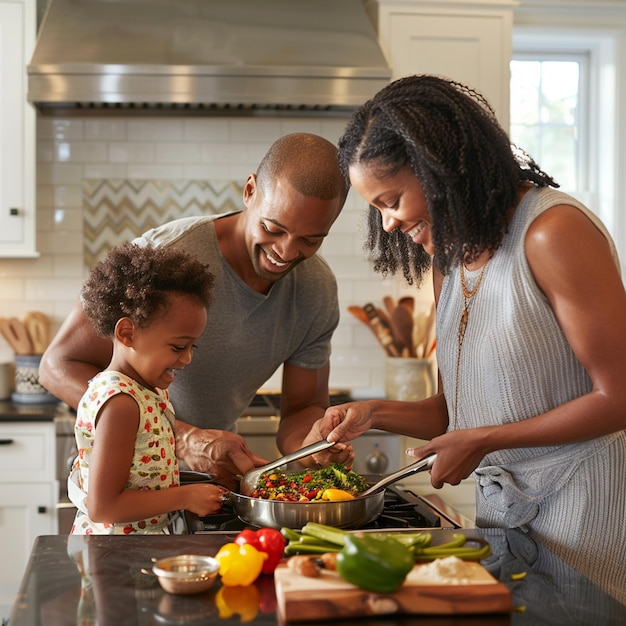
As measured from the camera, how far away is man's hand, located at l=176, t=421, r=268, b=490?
2002 mm

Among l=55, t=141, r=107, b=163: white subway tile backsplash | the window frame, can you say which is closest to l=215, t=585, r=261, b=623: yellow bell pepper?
l=55, t=141, r=107, b=163: white subway tile backsplash

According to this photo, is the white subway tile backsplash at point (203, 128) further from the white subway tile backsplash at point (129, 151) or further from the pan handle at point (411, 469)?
the pan handle at point (411, 469)

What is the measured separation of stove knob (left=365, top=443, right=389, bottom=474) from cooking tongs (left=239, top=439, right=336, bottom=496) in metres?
1.88

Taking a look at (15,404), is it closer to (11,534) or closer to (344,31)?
(11,534)

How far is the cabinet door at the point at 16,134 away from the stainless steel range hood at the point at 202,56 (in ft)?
0.35

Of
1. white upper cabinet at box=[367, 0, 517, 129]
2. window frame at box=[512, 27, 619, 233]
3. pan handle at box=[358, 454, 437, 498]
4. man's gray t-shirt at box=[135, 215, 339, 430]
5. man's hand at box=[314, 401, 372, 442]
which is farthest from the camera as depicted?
window frame at box=[512, 27, 619, 233]

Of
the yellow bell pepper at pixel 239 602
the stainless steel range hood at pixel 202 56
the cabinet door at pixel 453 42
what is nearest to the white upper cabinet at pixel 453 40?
the cabinet door at pixel 453 42

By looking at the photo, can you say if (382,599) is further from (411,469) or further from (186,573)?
(411,469)

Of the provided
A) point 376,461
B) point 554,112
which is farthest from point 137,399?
point 554,112

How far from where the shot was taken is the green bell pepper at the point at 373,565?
3.99 ft

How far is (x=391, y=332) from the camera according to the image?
13.7 feet

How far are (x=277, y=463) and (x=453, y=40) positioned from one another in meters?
2.70

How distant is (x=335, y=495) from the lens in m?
1.68

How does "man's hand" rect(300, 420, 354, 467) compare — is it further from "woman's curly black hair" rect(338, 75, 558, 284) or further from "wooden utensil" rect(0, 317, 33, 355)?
"wooden utensil" rect(0, 317, 33, 355)
